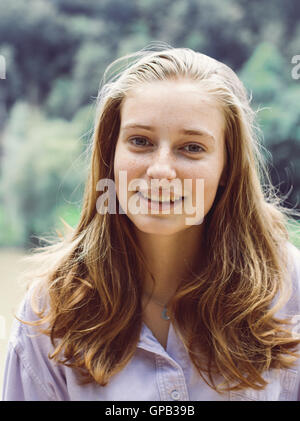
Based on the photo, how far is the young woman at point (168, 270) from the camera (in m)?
0.92

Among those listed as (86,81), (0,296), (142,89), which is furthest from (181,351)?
(86,81)

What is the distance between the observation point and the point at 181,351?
3.26 ft

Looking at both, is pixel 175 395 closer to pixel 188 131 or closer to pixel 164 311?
pixel 164 311

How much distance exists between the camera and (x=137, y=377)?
0.97 m

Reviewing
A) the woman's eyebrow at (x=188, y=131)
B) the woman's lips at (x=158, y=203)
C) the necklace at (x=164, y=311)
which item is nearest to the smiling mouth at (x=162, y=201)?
the woman's lips at (x=158, y=203)

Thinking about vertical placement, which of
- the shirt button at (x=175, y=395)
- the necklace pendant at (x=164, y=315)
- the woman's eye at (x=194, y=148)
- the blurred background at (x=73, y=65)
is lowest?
the shirt button at (x=175, y=395)

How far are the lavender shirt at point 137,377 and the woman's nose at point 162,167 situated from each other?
0.32 m

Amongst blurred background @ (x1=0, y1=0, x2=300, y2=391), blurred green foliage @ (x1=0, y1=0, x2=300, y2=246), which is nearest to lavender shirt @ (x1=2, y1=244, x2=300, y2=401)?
blurred background @ (x1=0, y1=0, x2=300, y2=391)

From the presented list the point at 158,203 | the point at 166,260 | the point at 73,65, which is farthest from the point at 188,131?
the point at 73,65

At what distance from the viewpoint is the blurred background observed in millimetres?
4648

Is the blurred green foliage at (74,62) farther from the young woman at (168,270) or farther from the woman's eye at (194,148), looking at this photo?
the woman's eye at (194,148)

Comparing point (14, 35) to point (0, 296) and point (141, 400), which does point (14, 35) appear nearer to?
point (0, 296)

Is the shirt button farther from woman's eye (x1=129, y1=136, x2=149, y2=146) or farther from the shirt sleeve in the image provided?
woman's eye (x1=129, y1=136, x2=149, y2=146)

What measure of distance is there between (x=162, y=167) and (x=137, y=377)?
0.40 m
